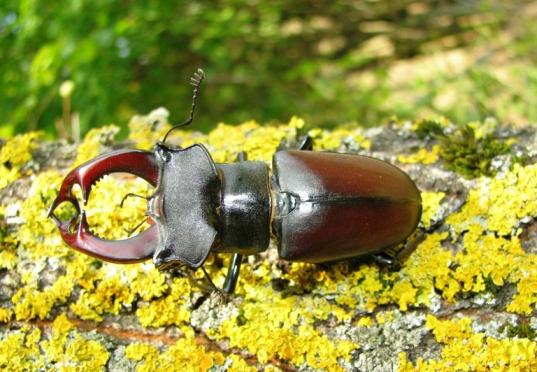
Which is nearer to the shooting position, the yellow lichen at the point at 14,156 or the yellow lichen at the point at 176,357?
the yellow lichen at the point at 176,357

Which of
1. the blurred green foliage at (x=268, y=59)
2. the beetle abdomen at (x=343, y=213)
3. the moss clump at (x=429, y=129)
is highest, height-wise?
the moss clump at (x=429, y=129)

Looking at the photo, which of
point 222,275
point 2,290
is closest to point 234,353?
point 222,275

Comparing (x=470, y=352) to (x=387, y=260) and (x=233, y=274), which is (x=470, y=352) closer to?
(x=387, y=260)

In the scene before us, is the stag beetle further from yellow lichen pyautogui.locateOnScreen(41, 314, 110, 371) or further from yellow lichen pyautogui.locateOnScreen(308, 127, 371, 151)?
yellow lichen pyautogui.locateOnScreen(41, 314, 110, 371)

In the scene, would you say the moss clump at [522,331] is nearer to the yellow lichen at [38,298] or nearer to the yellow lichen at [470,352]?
the yellow lichen at [470,352]

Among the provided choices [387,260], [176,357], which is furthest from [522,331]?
[176,357]

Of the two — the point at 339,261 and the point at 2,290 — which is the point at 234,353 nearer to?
the point at 339,261

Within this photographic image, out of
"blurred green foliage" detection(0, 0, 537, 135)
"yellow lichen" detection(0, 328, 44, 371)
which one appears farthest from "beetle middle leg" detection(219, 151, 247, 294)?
"blurred green foliage" detection(0, 0, 537, 135)

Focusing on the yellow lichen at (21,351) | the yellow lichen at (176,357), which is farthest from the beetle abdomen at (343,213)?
the yellow lichen at (21,351)
